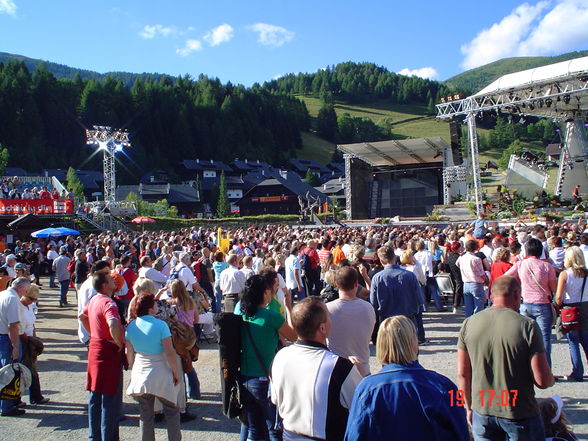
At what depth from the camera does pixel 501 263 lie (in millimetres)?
6855

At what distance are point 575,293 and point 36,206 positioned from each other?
29884 millimetres

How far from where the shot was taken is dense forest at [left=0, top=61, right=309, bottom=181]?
252ft

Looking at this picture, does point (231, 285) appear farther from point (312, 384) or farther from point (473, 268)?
point (312, 384)

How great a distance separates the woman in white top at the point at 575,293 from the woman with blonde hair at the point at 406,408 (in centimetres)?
391

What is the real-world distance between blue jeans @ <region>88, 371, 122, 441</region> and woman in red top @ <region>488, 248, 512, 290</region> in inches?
202

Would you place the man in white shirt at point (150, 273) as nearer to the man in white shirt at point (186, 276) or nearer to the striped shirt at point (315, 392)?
the man in white shirt at point (186, 276)

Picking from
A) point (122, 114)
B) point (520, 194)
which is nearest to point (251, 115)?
point (122, 114)

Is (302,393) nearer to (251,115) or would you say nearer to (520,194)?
(520,194)

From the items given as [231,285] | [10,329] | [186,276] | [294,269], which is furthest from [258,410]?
[294,269]

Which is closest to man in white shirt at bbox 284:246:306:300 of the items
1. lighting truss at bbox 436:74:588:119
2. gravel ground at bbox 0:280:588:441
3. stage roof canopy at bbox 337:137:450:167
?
gravel ground at bbox 0:280:588:441

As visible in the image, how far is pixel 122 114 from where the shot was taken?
93.2m

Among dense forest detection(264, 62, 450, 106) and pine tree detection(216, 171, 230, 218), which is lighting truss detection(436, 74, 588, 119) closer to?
pine tree detection(216, 171, 230, 218)

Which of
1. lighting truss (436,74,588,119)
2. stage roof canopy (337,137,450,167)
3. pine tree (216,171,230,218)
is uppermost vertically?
lighting truss (436,74,588,119)

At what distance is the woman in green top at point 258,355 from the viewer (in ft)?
11.5
